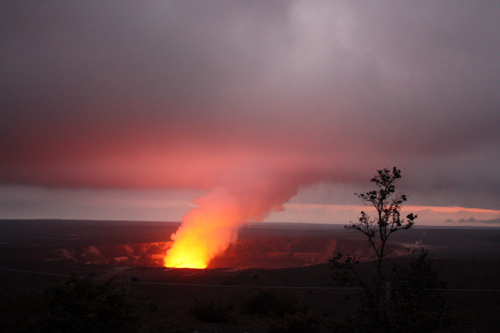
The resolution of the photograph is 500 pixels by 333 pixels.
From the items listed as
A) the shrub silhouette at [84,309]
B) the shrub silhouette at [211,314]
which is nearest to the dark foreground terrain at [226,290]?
the shrub silhouette at [211,314]

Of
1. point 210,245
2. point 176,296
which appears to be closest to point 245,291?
point 176,296

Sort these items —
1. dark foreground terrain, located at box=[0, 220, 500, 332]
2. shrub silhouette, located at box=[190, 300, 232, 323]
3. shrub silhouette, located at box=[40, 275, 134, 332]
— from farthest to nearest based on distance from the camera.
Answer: shrub silhouette, located at box=[190, 300, 232, 323] < dark foreground terrain, located at box=[0, 220, 500, 332] < shrub silhouette, located at box=[40, 275, 134, 332]

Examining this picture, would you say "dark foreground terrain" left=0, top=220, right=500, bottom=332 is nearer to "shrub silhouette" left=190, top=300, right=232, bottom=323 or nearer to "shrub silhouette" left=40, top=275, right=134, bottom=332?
"shrub silhouette" left=190, top=300, right=232, bottom=323

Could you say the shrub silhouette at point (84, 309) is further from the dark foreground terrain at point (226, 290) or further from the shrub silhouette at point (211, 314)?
the shrub silhouette at point (211, 314)

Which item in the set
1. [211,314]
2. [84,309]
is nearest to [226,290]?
[211,314]

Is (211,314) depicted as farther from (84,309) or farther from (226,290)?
(226,290)

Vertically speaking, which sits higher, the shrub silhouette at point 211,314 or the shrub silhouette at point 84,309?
the shrub silhouette at point 84,309

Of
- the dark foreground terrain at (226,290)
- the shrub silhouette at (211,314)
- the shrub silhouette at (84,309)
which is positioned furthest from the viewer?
the shrub silhouette at (211,314)

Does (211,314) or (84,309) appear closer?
(84,309)

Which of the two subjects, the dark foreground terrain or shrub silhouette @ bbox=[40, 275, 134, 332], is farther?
the dark foreground terrain

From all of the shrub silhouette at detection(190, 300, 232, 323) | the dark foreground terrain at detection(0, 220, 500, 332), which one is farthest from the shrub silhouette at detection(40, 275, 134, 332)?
the shrub silhouette at detection(190, 300, 232, 323)

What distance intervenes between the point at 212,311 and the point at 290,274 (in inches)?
763

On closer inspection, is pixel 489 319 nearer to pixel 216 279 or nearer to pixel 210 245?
pixel 216 279

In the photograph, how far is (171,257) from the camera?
55281mm
